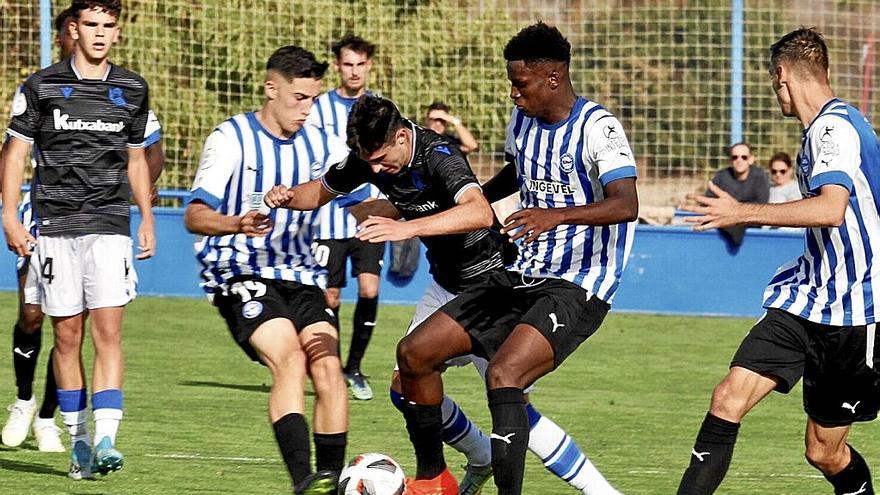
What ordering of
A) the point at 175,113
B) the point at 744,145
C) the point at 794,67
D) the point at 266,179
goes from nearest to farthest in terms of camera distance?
the point at 794,67, the point at 266,179, the point at 744,145, the point at 175,113

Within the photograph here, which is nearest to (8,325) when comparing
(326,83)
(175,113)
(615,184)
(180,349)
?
(180,349)

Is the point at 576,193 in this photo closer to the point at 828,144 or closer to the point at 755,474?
the point at 828,144

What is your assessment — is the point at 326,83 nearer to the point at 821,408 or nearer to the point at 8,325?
the point at 8,325

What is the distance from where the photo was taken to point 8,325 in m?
13.1

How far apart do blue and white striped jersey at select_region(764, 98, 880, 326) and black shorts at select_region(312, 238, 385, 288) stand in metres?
3.39

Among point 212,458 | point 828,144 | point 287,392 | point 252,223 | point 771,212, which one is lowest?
point 212,458

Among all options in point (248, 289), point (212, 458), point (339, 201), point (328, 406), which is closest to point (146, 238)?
point (248, 289)

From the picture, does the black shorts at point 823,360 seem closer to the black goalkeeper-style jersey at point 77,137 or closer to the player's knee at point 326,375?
the player's knee at point 326,375

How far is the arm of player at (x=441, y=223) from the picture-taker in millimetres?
5715

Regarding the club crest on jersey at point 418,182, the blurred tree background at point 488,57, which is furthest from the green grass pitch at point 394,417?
the blurred tree background at point 488,57

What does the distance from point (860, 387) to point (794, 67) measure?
1218mm

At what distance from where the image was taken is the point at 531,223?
227 inches

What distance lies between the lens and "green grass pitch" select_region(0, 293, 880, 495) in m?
7.16

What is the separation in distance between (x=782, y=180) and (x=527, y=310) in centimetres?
975
